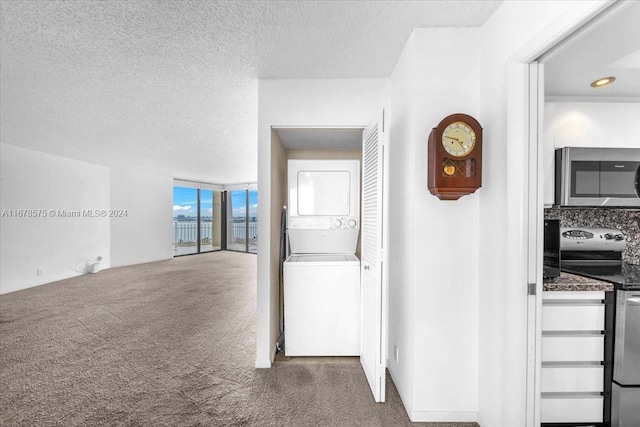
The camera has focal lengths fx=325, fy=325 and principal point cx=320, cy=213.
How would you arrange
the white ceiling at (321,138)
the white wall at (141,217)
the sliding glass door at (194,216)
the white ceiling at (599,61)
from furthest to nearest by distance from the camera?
the sliding glass door at (194,216) → the white wall at (141,217) → the white ceiling at (321,138) → the white ceiling at (599,61)

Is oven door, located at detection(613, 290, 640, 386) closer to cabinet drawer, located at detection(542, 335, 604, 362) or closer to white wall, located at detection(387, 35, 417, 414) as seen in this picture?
cabinet drawer, located at detection(542, 335, 604, 362)

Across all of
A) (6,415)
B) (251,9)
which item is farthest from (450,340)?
(6,415)

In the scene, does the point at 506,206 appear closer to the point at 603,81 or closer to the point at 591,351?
the point at 591,351

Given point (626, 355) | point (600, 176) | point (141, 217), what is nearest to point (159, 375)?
point (626, 355)

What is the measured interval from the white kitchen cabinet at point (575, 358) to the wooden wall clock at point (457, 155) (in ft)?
2.78

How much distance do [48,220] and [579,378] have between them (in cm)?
781

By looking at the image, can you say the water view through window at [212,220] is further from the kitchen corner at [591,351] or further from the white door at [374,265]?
the kitchen corner at [591,351]

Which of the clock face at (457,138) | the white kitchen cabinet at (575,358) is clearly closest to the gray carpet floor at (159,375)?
the white kitchen cabinet at (575,358)

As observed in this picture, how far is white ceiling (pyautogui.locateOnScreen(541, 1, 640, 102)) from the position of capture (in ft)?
5.37

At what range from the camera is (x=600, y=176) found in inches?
90.2

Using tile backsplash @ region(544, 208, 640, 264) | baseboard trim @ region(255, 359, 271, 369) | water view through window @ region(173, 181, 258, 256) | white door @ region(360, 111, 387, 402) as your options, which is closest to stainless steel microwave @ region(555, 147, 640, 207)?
tile backsplash @ region(544, 208, 640, 264)

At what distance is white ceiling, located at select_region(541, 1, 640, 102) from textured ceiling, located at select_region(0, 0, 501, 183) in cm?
56

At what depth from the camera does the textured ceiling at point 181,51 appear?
6.08ft

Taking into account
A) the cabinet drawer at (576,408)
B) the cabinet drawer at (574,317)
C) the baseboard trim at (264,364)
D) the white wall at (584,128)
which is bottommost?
the baseboard trim at (264,364)
